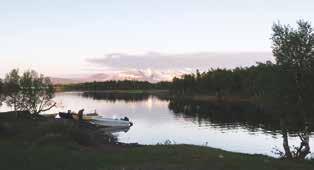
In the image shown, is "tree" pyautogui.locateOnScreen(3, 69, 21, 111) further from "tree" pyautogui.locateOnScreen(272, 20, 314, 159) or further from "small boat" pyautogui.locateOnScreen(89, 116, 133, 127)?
"tree" pyautogui.locateOnScreen(272, 20, 314, 159)

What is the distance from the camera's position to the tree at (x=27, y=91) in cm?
7338

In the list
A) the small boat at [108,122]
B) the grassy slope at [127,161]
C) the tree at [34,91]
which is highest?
the tree at [34,91]

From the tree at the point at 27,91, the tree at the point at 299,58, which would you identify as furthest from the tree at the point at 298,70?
the tree at the point at 27,91

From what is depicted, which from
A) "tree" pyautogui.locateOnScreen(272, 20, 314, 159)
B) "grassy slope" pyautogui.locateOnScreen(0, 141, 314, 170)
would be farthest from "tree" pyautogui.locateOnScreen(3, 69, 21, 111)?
"tree" pyautogui.locateOnScreen(272, 20, 314, 159)

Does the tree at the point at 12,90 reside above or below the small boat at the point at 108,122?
above

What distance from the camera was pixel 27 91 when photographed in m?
73.8

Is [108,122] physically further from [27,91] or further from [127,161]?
[127,161]

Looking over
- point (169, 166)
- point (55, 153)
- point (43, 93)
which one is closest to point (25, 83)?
point (43, 93)

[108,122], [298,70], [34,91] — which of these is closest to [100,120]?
[108,122]

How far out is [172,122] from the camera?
101 m

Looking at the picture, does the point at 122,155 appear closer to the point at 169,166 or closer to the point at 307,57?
the point at 169,166

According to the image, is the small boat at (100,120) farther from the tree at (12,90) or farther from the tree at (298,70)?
the tree at (298,70)

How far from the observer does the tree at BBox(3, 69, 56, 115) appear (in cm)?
7338

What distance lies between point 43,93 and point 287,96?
53523mm
